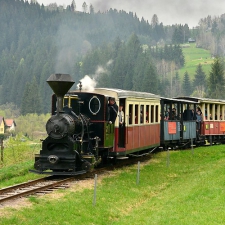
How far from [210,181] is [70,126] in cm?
509

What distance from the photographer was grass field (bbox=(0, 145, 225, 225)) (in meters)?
11.1

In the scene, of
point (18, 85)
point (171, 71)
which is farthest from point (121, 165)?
point (171, 71)

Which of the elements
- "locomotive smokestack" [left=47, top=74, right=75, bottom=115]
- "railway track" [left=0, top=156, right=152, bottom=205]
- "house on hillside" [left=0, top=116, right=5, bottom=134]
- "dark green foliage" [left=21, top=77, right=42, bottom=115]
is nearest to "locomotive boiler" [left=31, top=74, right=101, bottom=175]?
"locomotive smokestack" [left=47, top=74, right=75, bottom=115]

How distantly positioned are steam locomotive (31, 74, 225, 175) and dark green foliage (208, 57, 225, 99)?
259 feet

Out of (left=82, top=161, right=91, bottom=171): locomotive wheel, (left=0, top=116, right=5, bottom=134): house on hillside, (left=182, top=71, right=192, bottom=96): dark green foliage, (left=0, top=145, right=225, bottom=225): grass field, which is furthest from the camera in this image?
(left=182, top=71, right=192, bottom=96): dark green foliage

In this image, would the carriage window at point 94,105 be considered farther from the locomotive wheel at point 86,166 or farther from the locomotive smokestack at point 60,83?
the locomotive wheel at point 86,166

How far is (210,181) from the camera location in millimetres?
15984

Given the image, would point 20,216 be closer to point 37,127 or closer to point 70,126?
point 70,126

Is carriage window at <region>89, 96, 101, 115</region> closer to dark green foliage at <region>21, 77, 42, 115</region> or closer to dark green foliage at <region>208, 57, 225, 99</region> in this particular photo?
dark green foliage at <region>208, 57, 225, 99</region>

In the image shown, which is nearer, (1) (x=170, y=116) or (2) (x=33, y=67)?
(1) (x=170, y=116)

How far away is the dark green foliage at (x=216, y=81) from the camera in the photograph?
338 ft

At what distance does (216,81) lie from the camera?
342ft

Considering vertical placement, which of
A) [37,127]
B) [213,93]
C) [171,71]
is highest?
[171,71]

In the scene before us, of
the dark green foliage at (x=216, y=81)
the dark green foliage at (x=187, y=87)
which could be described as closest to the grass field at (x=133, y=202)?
the dark green foliage at (x=216, y=81)
